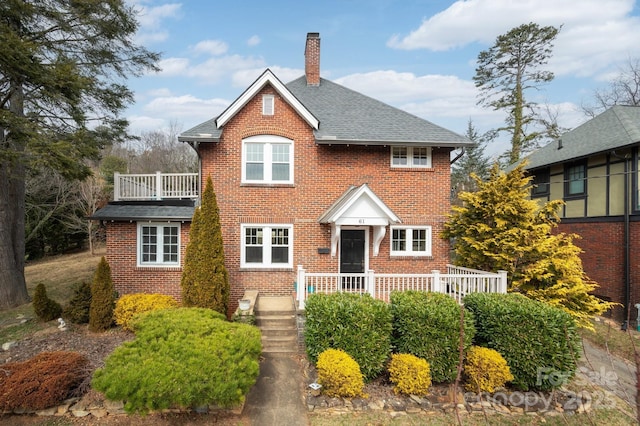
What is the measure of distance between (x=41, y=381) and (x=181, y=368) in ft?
9.45

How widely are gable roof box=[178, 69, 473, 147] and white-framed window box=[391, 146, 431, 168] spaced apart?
0.54m

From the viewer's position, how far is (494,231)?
377 inches

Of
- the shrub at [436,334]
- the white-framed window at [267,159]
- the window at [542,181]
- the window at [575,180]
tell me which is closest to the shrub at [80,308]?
the white-framed window at [267,159]

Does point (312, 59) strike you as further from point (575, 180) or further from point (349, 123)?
point (575, 180)

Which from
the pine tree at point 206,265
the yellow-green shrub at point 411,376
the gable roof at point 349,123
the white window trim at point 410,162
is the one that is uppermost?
the gable roof at point 349,123

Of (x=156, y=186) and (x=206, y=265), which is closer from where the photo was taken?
(x=206, y=265)

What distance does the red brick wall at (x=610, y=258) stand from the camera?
38.6 ft

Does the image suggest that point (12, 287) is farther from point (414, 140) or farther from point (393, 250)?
point (414, 140)

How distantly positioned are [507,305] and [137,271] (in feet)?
37.9

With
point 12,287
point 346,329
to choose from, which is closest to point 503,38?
point 346,329

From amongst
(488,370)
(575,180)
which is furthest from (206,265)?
(575,180)

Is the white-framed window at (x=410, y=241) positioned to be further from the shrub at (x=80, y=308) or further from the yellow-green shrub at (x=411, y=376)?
the shrub at (x=80, y=308)

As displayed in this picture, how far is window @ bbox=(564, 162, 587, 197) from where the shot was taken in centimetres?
1420

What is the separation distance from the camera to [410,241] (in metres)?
11.6
